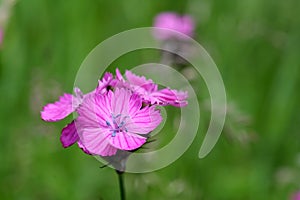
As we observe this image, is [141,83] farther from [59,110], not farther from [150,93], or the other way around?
[59,110]

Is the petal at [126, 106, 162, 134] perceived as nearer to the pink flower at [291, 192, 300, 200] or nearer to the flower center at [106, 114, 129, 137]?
the flower center at [106, 114, 129, 137]

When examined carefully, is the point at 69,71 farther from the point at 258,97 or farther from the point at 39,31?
the point at 258,97

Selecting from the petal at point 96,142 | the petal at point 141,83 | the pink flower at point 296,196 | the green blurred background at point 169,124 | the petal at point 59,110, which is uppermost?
the green blurred background at point 169,124

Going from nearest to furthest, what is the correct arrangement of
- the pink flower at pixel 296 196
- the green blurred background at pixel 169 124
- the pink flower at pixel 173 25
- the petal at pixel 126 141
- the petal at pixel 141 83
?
the petal at pixel 126 141, the petal at pixel 141 83, the pink flower at pixel 296 196, the green blurred background at pixel 169 124, the pink flower at pixel 173 25

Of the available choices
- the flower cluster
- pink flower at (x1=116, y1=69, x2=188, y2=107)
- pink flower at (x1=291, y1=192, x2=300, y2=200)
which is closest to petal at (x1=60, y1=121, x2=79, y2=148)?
the flower cluster

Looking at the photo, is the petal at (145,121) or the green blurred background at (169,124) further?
the green blurred background at (169,124)

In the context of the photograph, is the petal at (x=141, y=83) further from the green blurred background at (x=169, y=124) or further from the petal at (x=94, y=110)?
the green blurred background at (x=169, y=124)

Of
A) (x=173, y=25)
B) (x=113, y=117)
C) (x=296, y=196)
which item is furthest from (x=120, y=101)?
(x=173, y=25)


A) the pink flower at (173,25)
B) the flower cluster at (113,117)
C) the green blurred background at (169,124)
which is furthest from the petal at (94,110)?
the pink flower at (173,25)
